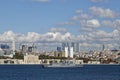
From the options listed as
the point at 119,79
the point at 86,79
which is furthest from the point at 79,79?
Answer: the point at 119,79

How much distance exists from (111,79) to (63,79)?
10.7 metres

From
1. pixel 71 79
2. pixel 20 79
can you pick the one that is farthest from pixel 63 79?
pixel 20 79

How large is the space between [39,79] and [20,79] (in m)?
4.31

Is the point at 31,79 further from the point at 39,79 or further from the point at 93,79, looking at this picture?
the point at 93,79

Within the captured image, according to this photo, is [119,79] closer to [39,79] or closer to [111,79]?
[111,79]

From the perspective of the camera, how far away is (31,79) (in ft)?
371

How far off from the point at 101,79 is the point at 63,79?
8560 millimetres

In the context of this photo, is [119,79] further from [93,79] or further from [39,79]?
[39,79]

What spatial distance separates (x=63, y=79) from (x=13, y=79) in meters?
11.1

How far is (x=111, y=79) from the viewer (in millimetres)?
113812

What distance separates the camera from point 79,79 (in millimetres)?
113750

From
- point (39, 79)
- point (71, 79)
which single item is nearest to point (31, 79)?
point (39, 79)

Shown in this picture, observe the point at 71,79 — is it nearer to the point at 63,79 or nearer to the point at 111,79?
the point at 63,79

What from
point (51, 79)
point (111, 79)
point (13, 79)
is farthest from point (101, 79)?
point (13, 79)
